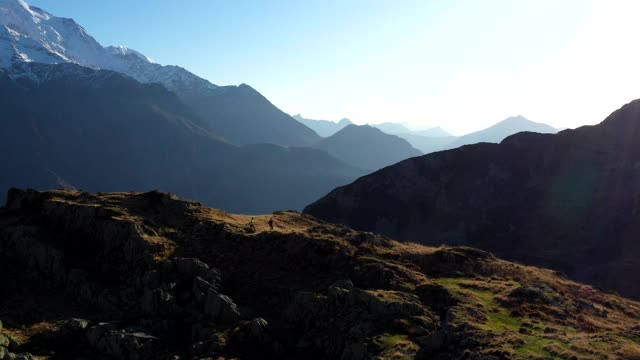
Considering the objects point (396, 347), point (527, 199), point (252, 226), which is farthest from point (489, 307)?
point (527, 199)

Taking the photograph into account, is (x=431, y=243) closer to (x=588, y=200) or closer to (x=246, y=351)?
(x=588, y=200)

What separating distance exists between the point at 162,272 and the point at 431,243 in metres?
131

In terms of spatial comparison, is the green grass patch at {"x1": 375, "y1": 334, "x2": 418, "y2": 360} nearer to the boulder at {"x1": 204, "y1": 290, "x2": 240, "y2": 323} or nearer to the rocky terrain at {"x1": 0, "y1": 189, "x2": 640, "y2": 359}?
the rocky terrain at {"x1": 0, "y1": 189, "x2": 640, "y2": 359}

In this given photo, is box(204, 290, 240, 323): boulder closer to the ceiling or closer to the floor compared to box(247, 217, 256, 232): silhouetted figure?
closer to the floor

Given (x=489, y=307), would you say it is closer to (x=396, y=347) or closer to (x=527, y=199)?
(x=396, y=347)

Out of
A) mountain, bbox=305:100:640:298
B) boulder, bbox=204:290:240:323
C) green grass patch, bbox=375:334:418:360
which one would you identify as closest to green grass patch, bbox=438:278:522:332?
green grass patch, bbox=375:334:418:360

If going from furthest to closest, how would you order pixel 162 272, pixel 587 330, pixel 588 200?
pixel 588 200, pixel 162 272, pixel 587 330

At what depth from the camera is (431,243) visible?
6373 inches

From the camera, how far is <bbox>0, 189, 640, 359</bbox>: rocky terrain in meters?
32.5

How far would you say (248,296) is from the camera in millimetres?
39531

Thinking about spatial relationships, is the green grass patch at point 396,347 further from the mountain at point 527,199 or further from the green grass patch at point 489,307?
the mountain at point 527,199

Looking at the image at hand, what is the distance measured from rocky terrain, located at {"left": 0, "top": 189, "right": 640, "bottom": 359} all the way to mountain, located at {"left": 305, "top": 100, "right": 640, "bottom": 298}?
3946 inches

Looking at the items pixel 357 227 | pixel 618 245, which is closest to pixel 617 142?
pixel 618 245

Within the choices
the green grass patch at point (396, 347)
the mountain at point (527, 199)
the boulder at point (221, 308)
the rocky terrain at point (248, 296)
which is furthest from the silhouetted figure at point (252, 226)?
Answer: the mountain at point (527, 199)
